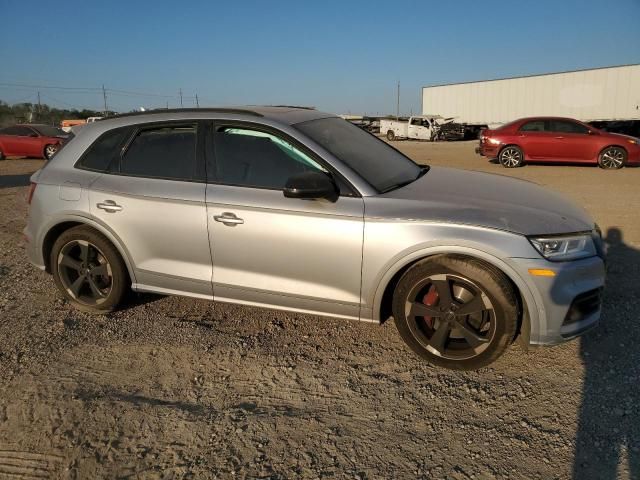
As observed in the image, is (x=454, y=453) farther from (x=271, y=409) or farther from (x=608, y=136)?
(x=608, y=136)

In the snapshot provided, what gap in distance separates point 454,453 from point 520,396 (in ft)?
2.24

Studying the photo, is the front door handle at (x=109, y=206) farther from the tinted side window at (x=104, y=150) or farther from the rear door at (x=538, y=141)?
the rear door at (x=538, y=141)

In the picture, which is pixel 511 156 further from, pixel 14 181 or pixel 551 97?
pixel 551 97

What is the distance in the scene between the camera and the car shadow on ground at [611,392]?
2246 mm

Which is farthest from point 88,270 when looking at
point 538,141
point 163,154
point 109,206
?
point 538,141

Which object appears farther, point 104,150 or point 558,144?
point 558,144

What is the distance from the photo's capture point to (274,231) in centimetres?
317

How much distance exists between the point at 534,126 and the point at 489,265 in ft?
41.8

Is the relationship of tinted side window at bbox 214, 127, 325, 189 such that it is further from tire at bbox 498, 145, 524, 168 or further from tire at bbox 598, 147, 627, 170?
tire at bbox 598, 147, 627, 170

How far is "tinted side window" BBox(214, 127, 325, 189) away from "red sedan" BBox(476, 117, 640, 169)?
12226mm

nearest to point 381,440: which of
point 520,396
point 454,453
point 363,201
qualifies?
point 454,453

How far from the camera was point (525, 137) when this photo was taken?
1376 cm

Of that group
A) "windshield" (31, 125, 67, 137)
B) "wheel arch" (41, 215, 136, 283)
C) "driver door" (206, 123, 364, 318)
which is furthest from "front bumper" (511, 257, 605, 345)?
"windshield" (31, 125, 67, 137)

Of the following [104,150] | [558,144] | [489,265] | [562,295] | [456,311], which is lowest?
[456,311]
